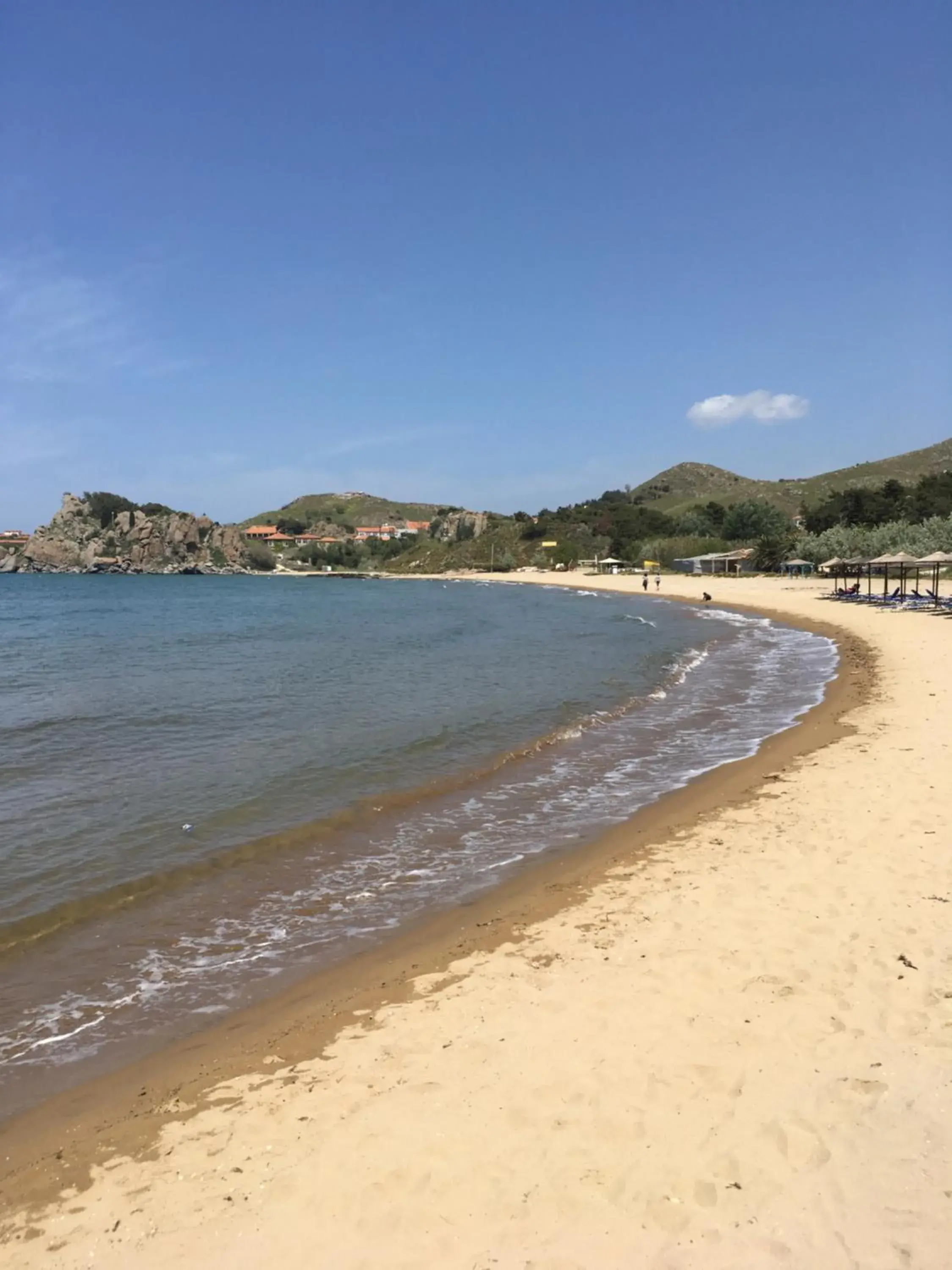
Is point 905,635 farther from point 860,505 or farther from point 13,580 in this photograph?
point 13,580

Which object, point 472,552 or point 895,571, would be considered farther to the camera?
point 472,552

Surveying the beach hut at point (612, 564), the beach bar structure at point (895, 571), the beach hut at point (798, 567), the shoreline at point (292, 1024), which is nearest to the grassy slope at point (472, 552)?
the beach hut at point (612, 564)

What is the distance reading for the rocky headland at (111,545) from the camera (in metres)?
146

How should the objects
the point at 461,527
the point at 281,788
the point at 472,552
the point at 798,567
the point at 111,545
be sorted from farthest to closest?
the point at 461,527
the point at 111,545
the point at 472,552
the point at 798,567
the point at 281,788

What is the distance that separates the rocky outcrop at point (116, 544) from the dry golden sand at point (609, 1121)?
15525 cm

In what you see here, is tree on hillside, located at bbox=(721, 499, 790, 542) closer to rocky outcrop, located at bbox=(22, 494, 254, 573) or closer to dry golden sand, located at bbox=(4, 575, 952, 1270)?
dry golden sand, located at bbox=(4, 575, 952, 1270)

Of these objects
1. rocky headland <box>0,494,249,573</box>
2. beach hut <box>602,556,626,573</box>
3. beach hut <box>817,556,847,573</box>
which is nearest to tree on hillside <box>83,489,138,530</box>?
rocky headland <box>0,494,249,573</box>

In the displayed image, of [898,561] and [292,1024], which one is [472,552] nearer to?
[898,561]

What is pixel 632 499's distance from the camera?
182375 millimetres

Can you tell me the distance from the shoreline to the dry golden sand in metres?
0.19

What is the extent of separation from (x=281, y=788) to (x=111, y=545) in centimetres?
15303

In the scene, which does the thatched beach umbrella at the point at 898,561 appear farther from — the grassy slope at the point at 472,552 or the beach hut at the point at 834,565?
the grassy slope at the point at 472,552

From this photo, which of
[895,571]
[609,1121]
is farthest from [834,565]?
[609,1121]

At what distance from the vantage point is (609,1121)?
3.89 m
